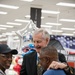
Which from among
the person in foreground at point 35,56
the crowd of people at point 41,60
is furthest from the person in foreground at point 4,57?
the person in foreground at point 35,56

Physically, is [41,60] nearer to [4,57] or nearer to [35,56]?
[4,57]

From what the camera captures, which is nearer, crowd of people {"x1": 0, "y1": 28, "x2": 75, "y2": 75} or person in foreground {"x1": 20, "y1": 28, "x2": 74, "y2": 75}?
crowd of people {"x1": 0, "y1": 28, "x2": 75, "y2": 75}

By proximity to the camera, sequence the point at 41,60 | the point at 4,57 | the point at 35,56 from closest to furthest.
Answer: the point at 41,60 < the point at 4,57 < the point at 35,56

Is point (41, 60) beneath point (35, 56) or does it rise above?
above

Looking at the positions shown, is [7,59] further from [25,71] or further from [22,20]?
[22,20]

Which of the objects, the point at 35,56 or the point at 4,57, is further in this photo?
the point at 35,56

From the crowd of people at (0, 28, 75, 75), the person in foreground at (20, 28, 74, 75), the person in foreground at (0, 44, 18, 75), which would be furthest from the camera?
the person in foreground at (20, 28, 74, 75)

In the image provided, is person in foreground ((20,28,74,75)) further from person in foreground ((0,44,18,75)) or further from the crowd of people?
person in foreground ((0,44,18,75))

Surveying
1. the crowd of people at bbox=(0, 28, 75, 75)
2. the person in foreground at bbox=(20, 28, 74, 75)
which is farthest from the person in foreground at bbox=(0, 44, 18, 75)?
the person in foreground at bbox=(20, 28, 74, 75)

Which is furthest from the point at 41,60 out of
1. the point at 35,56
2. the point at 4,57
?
the point at 35,56

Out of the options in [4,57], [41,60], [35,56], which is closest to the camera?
[41,60]

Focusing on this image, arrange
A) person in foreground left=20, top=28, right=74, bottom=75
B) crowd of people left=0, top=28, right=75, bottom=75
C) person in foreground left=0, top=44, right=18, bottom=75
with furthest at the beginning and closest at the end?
person in foreground left=20, top=28, right=74, bottom=75
person in foreground left=0, top=44, right=18, bottom=75
crowd of people left=0, top=28, right=75, bottom=75

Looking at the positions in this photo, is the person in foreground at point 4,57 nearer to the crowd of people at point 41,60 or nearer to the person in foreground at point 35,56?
the crowd of people at point 41,60

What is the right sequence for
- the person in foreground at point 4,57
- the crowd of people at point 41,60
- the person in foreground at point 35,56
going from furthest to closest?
the person in foreground at point 35,56
the person in foreground at point 4,57
the crowd of people at point 41,60
